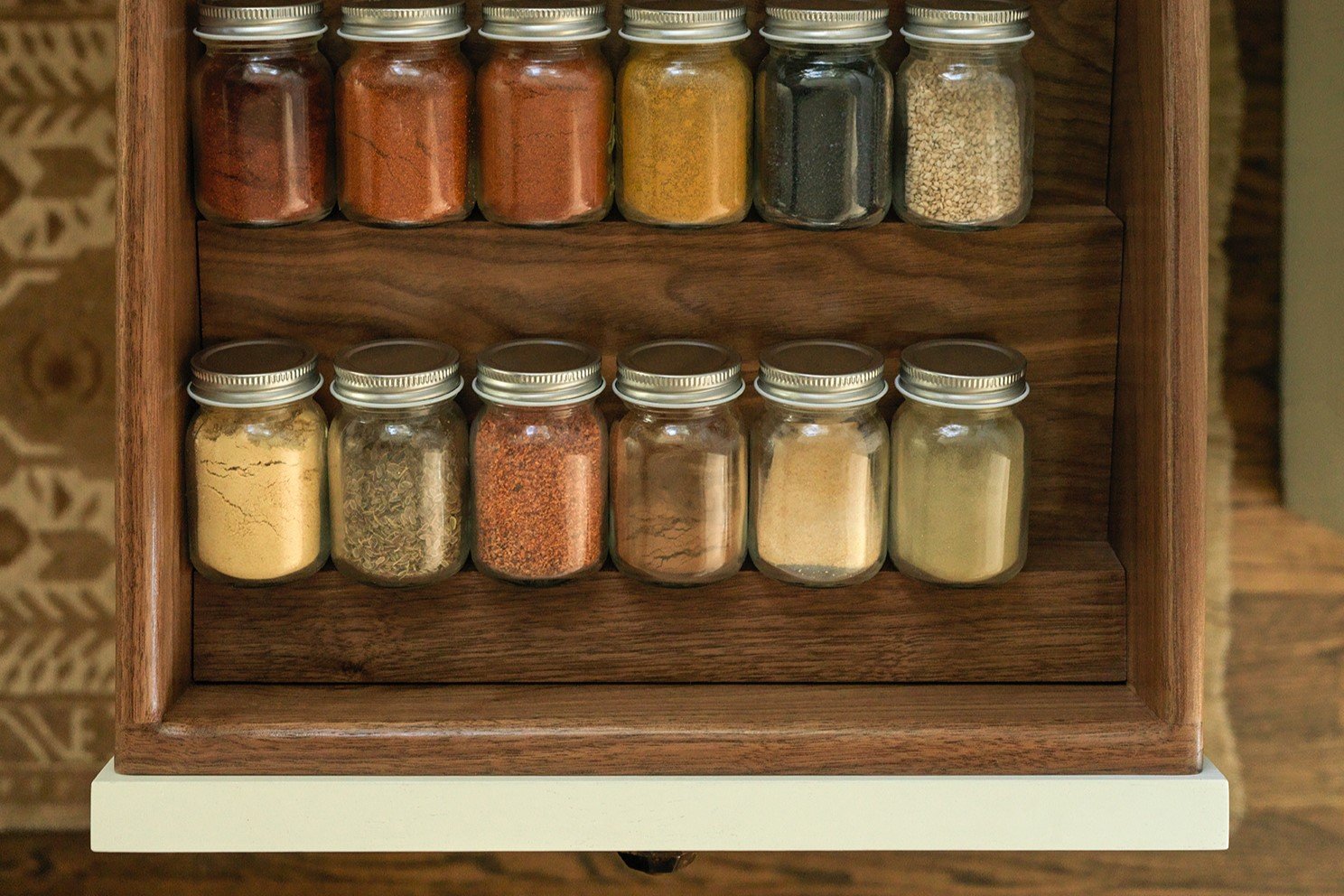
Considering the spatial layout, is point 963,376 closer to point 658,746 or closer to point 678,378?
point 678,378

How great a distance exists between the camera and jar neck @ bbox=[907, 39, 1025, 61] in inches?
37.0

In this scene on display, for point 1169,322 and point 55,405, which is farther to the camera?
point 55,405

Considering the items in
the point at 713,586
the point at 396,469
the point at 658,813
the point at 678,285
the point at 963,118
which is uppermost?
the point at 963,118

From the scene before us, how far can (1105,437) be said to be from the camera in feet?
3.50

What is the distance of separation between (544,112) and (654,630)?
368mm

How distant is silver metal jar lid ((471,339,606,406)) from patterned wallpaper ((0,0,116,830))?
46 cm

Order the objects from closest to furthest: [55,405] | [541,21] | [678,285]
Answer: [541,21], [678,285], [55,405]

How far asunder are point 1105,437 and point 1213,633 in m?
0.36

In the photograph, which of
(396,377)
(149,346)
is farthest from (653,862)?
(149,346)

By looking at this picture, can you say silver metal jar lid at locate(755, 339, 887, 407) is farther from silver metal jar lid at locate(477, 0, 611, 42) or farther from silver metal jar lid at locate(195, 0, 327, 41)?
silver metal jar lid at locate(195, 0, 327, 41)

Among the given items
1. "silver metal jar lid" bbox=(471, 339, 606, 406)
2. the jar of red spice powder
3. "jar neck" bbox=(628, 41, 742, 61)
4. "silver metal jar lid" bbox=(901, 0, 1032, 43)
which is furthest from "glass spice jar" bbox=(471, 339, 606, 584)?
"silver metal jar lid" bbox=(901, 0, 1032, 43)

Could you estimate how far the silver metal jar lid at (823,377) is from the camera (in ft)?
3.11

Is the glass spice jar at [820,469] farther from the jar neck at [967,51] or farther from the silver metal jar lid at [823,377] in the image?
the jar neck at [967,51]

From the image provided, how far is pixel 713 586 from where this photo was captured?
40.3 inches
